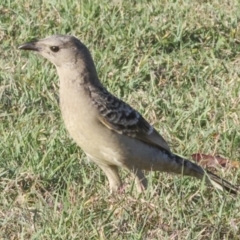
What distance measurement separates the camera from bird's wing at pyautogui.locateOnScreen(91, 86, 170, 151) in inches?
254

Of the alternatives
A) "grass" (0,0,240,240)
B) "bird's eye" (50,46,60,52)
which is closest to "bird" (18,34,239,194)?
"bird's eye" (50,46,60,52)

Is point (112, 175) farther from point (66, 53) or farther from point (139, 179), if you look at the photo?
point (66, 53)

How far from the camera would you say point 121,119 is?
654cm

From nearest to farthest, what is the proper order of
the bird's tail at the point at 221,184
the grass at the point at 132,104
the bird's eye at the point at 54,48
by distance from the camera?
1. the grass at the point at 132,104
2. the bird's tail at the point at 221,184
3. the bird's eye at the point at 54,48

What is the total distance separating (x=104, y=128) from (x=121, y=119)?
18 cm

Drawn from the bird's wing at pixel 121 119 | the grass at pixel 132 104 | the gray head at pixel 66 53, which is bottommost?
the grass at pixel 132 104

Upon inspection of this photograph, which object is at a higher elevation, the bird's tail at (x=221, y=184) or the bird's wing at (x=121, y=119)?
the bird's wing at (x=121, y=119)

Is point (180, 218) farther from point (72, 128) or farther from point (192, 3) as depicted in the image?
point (192, 3)

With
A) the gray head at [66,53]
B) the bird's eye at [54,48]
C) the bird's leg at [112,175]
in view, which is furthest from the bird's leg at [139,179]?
the bird's eye at [54,48]

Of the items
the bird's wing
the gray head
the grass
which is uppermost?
the gray head

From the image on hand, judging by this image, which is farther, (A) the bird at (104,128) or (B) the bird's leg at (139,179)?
(B) the bird's leg at (139,179)

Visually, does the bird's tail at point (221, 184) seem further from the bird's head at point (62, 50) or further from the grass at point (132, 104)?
the bird's head at point (62, 50)

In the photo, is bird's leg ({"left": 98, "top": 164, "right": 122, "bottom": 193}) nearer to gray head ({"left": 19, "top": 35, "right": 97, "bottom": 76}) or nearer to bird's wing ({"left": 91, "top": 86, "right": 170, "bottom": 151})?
bird's wing ({"left": 91, "top": 86, "right": 170, "bottom": 151})

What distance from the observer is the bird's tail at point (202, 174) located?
6496 millimetres
